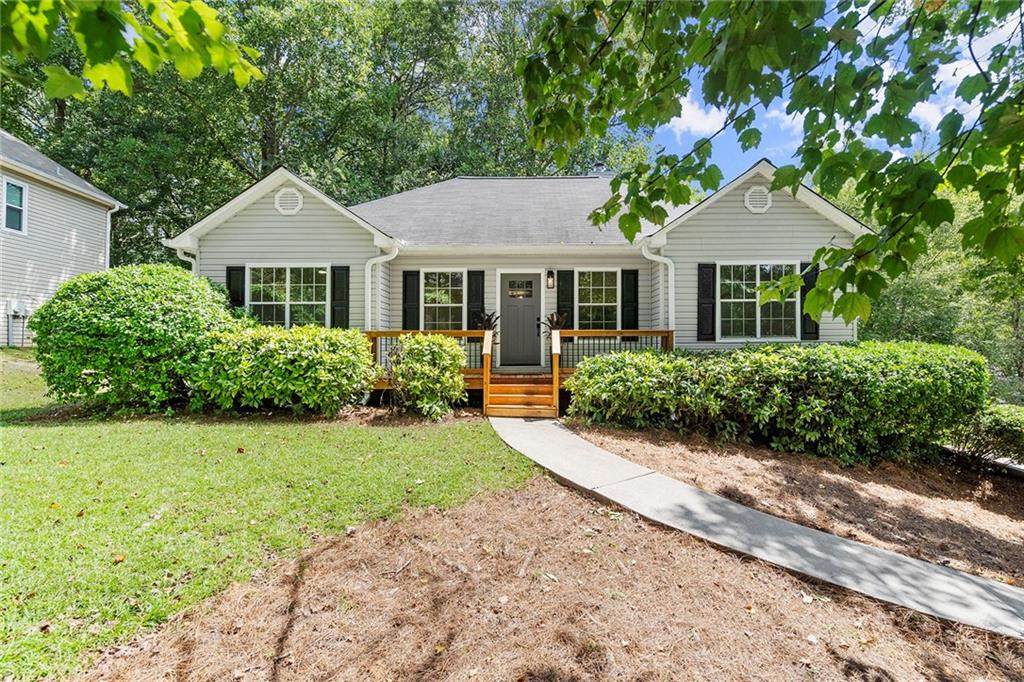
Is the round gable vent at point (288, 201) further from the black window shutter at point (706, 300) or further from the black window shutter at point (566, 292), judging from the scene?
the black window shutter at point (706, 300)

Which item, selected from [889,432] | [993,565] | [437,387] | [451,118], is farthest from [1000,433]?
[451,118]

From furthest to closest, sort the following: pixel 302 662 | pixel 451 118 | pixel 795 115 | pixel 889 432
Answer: pixel 451 118 → pixel 889 432 → pixel 302 662 → pixel 795 115

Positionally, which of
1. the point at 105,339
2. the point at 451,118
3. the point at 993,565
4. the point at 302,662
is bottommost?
the point at 993,565

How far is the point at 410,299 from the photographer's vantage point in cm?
1004

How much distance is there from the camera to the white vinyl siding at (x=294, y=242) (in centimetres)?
927

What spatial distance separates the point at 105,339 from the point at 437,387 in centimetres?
520

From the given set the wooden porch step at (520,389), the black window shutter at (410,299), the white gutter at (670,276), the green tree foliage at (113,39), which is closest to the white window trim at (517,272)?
the black window shutter at (410,299)

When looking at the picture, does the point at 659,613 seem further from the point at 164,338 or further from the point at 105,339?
the point at 105,339

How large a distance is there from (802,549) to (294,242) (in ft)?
31.6

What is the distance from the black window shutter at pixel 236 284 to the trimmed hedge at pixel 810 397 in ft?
24.1

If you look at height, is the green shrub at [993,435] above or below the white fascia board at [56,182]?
below

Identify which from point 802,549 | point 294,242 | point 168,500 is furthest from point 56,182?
point 802,549

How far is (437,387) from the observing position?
298 inches

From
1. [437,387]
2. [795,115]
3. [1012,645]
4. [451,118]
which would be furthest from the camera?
[451,118]
